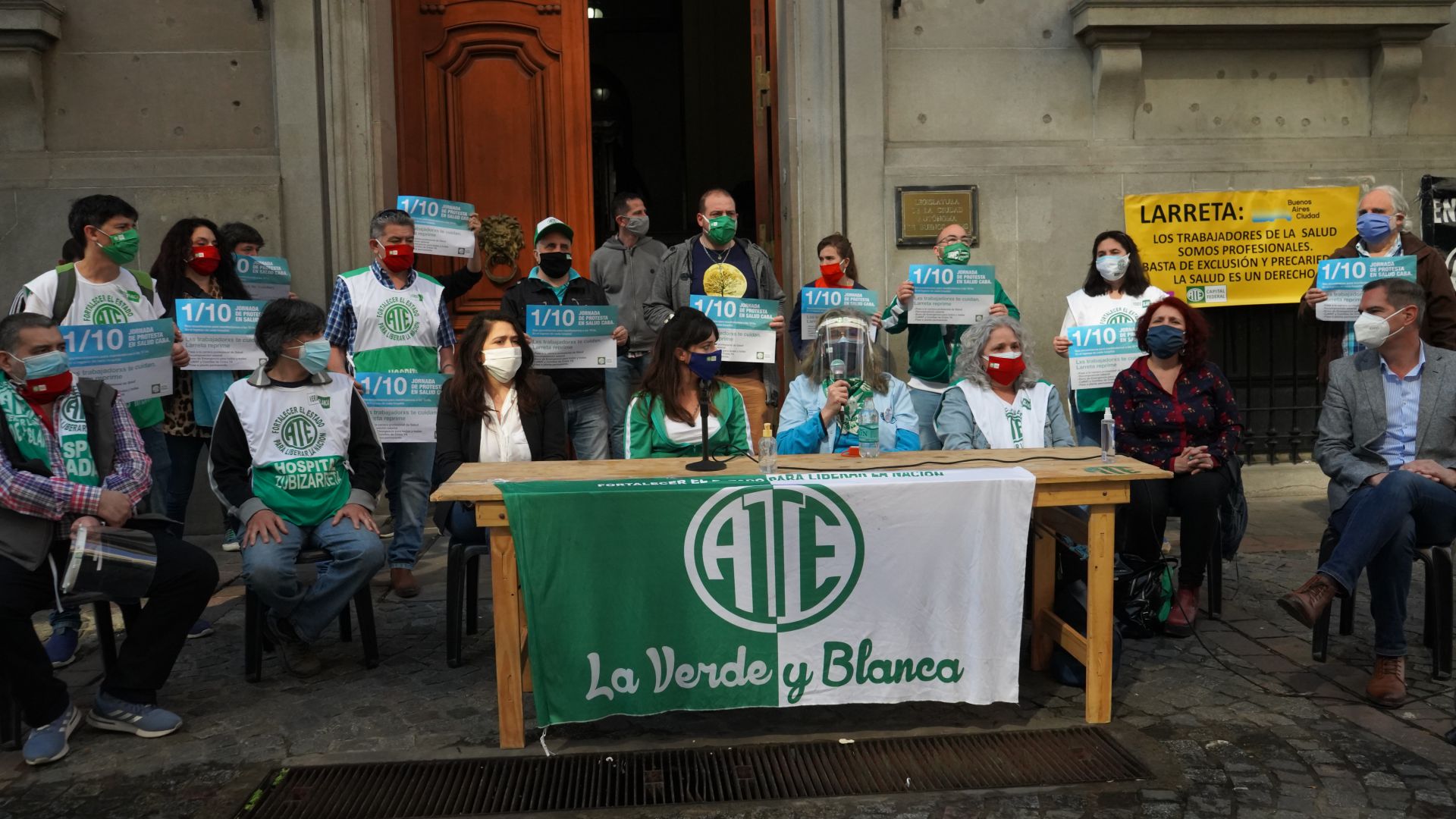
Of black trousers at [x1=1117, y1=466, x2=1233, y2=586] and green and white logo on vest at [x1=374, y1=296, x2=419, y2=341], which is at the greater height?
green and white logo on vest at [x1=374, y1=296, x2=419, y2=341]

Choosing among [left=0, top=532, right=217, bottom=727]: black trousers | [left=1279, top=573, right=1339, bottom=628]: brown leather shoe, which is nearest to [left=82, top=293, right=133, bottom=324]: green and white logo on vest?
[left=0, top=532, right=217, bottom=727]: black trousers

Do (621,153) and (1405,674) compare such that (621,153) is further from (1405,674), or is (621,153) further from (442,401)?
(1405,674)

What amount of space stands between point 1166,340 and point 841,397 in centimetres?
155

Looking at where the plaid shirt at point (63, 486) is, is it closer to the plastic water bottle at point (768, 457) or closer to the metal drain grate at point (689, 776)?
the metal drain grate at point (689, 776)

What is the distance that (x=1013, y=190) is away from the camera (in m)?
7.99

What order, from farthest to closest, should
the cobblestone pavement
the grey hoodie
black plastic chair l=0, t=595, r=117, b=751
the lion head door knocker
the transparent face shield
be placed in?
the lion head door knocker, the grey hoodie, the transparent face shield, black plastic chair l=0, t=595, r=117, b=751, the cobblestone pavement

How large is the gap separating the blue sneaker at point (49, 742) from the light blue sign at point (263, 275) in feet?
9.44

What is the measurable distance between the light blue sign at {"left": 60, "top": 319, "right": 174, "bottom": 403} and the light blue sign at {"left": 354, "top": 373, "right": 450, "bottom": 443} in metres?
0.86

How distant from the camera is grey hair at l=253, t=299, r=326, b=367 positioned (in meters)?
4.97

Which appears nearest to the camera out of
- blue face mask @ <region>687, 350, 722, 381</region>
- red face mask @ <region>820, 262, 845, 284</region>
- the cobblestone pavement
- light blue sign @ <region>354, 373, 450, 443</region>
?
the cobblestone pavement

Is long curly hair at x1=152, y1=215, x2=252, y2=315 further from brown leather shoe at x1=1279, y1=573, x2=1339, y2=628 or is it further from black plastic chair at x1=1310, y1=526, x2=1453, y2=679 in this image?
black plastic chair at x1=1310, y1=526, x2=1453, y2=679

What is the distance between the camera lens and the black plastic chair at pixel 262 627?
15.9 feet

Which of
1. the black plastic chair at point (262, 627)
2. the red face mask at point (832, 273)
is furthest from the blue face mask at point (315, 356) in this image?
the red face mask at point (832, 273)

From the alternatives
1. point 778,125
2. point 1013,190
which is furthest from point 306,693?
point 1013,190
